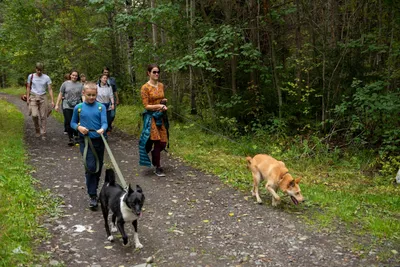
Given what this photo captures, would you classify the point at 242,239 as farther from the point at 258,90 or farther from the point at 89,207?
the point at 258,90

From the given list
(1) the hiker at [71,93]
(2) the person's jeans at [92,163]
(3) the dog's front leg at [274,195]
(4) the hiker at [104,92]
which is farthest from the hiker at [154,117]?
(1) the hiker at [71,93]

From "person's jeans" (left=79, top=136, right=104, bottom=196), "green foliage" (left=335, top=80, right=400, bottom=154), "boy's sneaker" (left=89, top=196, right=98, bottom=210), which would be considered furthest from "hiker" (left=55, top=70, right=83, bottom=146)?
"green foliage" (left=335, top=80, right=400, bottom=154)

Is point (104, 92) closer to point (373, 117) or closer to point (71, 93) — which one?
point (71, 93)

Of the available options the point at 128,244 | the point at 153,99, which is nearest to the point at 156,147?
the point at 153,99

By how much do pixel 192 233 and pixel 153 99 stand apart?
10.6ft

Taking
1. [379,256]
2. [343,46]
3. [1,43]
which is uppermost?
[1,43]

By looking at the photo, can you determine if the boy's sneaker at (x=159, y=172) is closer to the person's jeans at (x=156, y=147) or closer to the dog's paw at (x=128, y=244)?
the person's jeans at (x=156, y=147)

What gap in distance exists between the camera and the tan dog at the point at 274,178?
544 cm

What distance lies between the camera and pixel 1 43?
38.9 ft

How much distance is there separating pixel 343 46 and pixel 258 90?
2987 mm

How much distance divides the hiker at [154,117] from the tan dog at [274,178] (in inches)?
86.5

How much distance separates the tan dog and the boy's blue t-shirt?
2697 millimetres

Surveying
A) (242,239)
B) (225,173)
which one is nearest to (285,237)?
(242,239)

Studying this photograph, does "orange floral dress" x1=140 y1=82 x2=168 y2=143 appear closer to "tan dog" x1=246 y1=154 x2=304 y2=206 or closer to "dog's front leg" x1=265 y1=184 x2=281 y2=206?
"tan dog" x1=246 y1=154 x2=304 y2=206
